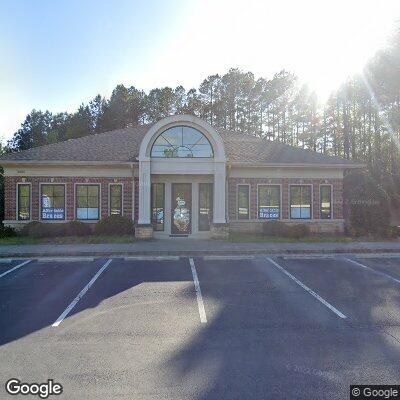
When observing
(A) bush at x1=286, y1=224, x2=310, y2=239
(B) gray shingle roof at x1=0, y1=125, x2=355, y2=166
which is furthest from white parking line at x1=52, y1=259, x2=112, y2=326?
(A) bush at x1=286, y1=224, x2=310, y2=239

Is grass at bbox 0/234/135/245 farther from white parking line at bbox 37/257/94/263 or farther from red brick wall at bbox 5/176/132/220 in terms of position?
white parking line at bbox 37/257/94/263

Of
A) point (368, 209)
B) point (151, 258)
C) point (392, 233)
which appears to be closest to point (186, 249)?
point (151, 258)

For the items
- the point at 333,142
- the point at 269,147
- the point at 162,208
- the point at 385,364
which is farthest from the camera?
the point at 333,142

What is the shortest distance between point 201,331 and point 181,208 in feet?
44.5

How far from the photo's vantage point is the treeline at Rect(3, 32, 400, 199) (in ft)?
136

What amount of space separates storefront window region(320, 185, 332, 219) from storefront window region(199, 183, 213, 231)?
5.87 m

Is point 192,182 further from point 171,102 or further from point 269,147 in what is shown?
point 171,102

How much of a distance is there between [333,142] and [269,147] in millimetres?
27883

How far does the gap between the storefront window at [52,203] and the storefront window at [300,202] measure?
1142 cm

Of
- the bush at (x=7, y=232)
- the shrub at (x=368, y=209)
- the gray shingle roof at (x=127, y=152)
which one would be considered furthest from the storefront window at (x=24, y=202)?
the shrub at (x=368, y=209)

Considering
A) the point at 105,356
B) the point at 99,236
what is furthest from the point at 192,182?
the point at 105,356

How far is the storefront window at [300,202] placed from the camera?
21.1 metres

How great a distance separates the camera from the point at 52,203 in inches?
797

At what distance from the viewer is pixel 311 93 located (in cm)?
4906
